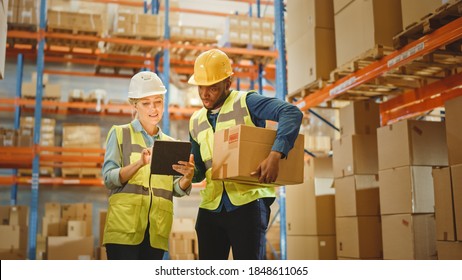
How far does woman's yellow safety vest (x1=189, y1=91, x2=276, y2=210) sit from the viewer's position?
123 inches

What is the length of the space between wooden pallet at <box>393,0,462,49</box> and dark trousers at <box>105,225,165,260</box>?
310 centimetres

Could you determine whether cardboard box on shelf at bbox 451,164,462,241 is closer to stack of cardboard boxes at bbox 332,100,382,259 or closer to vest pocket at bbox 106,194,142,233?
stack of cardboard boxes at bbox 332,100,382,259

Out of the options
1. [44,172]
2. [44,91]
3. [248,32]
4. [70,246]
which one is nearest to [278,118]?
[70,246]

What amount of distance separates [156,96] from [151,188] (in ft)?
1.72

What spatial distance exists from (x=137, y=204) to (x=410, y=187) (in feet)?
10.2

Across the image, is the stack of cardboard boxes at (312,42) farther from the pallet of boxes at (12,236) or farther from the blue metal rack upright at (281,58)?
the pallet of boxes at (12,236)

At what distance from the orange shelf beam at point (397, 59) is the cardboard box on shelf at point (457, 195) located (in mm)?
1049

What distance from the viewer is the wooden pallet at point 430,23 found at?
4.61 meters

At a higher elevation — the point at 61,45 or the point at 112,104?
the point at 61,45

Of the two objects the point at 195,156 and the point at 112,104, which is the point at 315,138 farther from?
the point at 195,156
